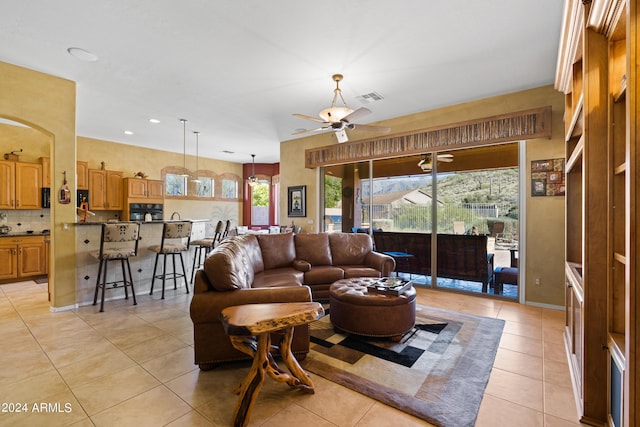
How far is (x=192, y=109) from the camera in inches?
205

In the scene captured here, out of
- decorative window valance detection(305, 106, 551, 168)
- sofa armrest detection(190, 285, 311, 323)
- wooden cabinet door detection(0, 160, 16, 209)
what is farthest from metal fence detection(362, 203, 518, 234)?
wooden cabinet door detection(0, 160, 16, 209)

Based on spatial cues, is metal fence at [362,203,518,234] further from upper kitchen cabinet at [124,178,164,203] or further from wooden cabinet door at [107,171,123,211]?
wooden cabinet door at [107,171,123,211]

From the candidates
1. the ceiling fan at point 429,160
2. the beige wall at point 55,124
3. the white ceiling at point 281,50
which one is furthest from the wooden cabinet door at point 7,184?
the ceiling fan at point 429,160

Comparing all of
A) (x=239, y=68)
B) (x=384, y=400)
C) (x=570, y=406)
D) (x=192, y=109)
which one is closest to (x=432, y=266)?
(x=570, y=406)

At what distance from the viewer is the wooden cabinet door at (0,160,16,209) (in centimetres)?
548

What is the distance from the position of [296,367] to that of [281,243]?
256 centimetres

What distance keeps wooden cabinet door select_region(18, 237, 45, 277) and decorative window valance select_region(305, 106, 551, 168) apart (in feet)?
18.7

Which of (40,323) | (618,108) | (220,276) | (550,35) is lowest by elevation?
(40,323)

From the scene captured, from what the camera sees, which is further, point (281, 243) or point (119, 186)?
point (119, 186)

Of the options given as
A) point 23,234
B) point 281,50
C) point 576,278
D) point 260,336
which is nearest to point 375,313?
point 260,336

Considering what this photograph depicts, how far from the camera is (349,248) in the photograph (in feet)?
15.7

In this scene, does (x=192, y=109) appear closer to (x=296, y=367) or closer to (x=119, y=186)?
(x=119, y=186)

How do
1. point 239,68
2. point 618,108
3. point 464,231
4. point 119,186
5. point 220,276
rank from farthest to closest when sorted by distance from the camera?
point 119,186, point 464,231, point 239,68, point 220,276, point 618,108

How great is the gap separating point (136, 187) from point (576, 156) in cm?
846
